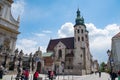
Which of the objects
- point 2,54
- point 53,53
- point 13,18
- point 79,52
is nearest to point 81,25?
point 79,52

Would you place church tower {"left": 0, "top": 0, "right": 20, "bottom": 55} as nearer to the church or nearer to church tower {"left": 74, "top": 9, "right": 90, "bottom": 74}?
the church

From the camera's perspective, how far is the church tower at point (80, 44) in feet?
194

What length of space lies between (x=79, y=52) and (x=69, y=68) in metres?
6.99

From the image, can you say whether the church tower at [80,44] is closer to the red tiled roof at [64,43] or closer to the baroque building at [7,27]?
the red tiled roof at [64,43]

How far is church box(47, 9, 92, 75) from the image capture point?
193 feet

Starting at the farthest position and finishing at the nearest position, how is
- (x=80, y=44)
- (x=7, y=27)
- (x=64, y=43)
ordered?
(x=64, y=43)
(x=80, y=44)
(x=7, y=27)

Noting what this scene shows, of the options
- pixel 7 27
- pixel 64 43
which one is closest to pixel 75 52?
pixel 64 43

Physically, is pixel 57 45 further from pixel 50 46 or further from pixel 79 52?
pixel 79 52

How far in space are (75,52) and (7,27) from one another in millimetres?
31845

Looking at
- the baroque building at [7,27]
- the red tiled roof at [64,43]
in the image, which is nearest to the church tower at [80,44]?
the red tiled roof at [64,43]

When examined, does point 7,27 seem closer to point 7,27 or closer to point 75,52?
point 7,27

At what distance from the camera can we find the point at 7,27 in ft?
116

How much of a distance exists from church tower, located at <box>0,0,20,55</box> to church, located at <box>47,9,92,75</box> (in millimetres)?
23136

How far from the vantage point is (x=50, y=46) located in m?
70.9
